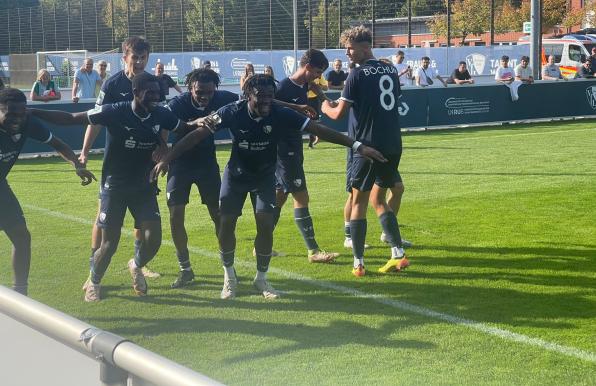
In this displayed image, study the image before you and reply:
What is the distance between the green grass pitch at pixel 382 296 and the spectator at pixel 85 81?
716 cm

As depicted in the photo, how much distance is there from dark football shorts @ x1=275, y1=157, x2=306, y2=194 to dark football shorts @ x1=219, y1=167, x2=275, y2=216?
154 centimetres

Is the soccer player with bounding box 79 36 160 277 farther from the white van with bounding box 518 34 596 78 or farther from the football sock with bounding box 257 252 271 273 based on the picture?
the white van with bounding box 518 34 596 78

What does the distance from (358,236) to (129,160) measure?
2.24 meters

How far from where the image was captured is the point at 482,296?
285 inches

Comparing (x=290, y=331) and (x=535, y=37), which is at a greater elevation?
(x=535, y=37)

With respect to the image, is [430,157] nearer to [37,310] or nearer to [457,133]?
[457,133]

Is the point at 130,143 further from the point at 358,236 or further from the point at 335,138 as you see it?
the point at 358,236

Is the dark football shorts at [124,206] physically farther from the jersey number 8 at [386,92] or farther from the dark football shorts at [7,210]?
the jersey number 8 at [386,92]

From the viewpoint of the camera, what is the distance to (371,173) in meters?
7.88

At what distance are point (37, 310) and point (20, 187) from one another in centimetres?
1256

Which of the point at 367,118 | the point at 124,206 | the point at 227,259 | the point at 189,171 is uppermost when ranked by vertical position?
the point at 367,118

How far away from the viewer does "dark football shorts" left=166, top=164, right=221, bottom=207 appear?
770 cm

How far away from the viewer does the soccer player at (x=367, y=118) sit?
25.5ft

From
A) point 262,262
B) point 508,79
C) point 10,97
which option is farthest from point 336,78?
point 10,97
